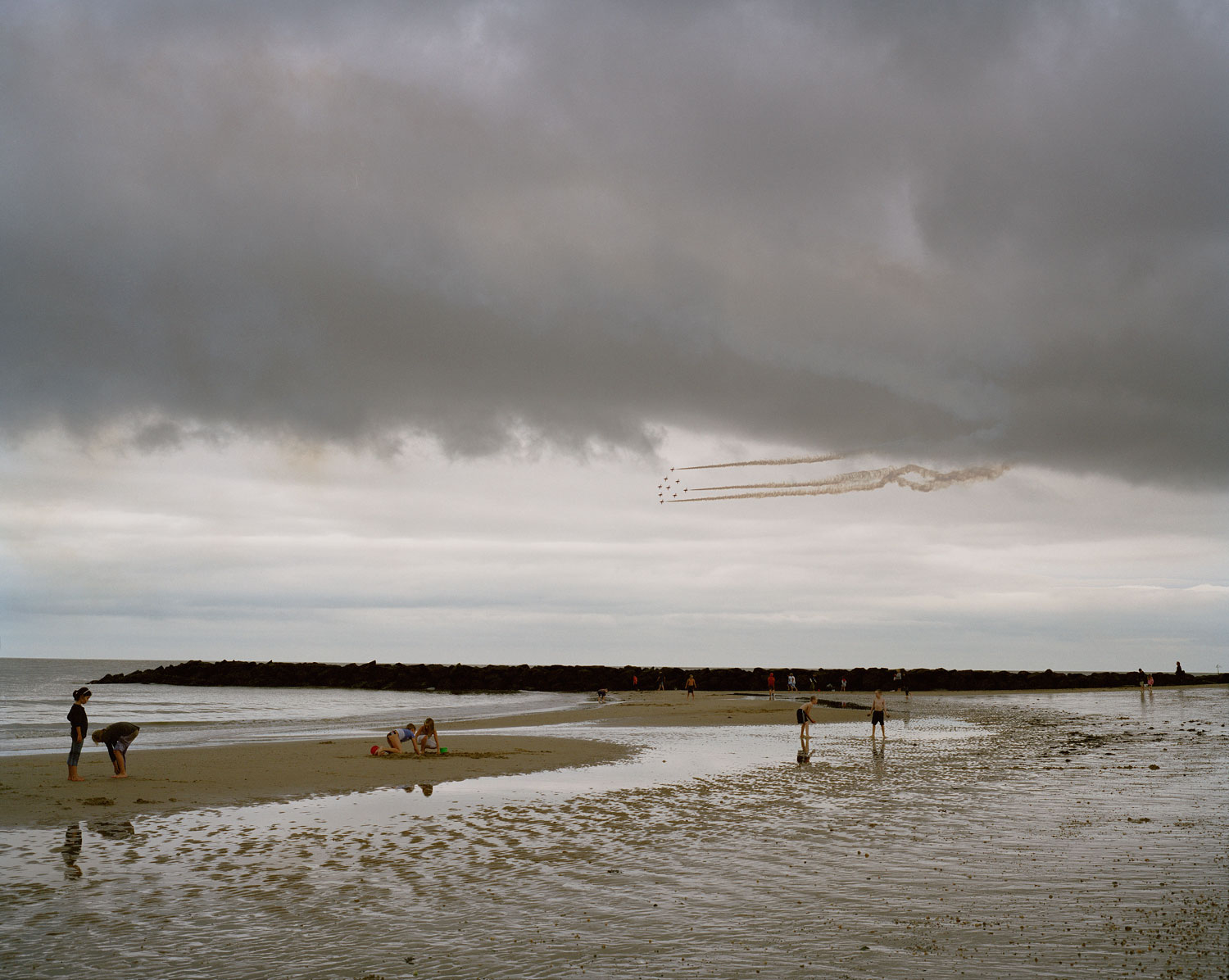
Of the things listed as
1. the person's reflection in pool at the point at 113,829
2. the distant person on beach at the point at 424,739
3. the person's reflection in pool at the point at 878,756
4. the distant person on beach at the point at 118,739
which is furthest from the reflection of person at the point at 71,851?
the person's reflection in pool at the point at 878,756

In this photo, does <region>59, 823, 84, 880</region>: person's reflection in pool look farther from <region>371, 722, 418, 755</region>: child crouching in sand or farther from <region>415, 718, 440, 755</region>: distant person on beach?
<region>415, 718, 440, 755</region>: distant person on beach

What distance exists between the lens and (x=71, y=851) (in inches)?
524

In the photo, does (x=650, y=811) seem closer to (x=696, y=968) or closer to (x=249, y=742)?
(x=696, y=968)

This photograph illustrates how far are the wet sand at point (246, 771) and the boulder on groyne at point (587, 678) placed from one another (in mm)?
53193

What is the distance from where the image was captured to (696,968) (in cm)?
869

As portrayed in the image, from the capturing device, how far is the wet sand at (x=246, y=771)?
685 inches

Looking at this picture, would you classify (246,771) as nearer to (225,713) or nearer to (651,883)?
(651,883)

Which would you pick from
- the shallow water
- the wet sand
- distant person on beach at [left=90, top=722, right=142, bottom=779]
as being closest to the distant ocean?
the wet sand

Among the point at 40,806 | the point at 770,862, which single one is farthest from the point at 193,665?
the point at 770,862

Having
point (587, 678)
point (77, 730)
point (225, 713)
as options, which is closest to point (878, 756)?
point (77, 730)

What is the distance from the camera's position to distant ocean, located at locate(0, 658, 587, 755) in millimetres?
35375

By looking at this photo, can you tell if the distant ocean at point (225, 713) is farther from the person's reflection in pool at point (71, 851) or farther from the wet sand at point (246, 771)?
the person's reflection in pool at point (71, 851)

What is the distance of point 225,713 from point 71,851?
4606 cm

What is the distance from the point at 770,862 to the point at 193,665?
133606 millimetres
